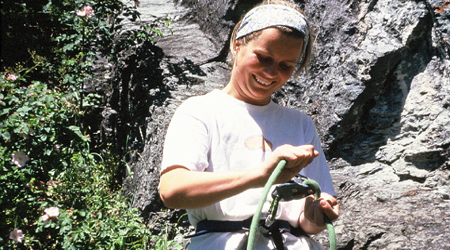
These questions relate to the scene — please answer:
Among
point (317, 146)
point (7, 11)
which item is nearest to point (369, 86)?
point (317, 146)

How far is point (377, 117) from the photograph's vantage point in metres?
2.77

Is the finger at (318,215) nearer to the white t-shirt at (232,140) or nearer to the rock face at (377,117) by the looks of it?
the white t-shirt at (232,140)

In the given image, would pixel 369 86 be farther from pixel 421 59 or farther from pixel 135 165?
pixel 135 165

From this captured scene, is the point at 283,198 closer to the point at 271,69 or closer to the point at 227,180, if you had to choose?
the point at 227,180

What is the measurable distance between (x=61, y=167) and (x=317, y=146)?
182 cm

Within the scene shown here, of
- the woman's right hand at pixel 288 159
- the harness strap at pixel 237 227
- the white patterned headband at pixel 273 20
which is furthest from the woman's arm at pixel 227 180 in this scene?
the white patterned headband at pixel 273 20

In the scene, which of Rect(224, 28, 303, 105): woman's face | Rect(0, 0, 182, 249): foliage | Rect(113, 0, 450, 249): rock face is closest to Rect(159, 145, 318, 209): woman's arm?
Rect(224, 28, 303, 105): woman's face

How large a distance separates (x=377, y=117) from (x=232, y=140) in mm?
1655

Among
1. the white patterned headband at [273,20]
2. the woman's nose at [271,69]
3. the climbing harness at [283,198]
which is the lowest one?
the climbing harness at [283,198]

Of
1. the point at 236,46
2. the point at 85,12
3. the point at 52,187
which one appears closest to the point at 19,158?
the point at 52,187

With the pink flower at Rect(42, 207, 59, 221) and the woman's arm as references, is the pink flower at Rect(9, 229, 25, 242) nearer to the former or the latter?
the pink flower at Rect(42, 207, 59, 221)

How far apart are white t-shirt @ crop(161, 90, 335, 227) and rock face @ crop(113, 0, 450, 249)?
903mm

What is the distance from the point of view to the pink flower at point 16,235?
2.45 meters

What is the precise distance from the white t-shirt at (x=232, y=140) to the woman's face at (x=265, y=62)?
80mm
